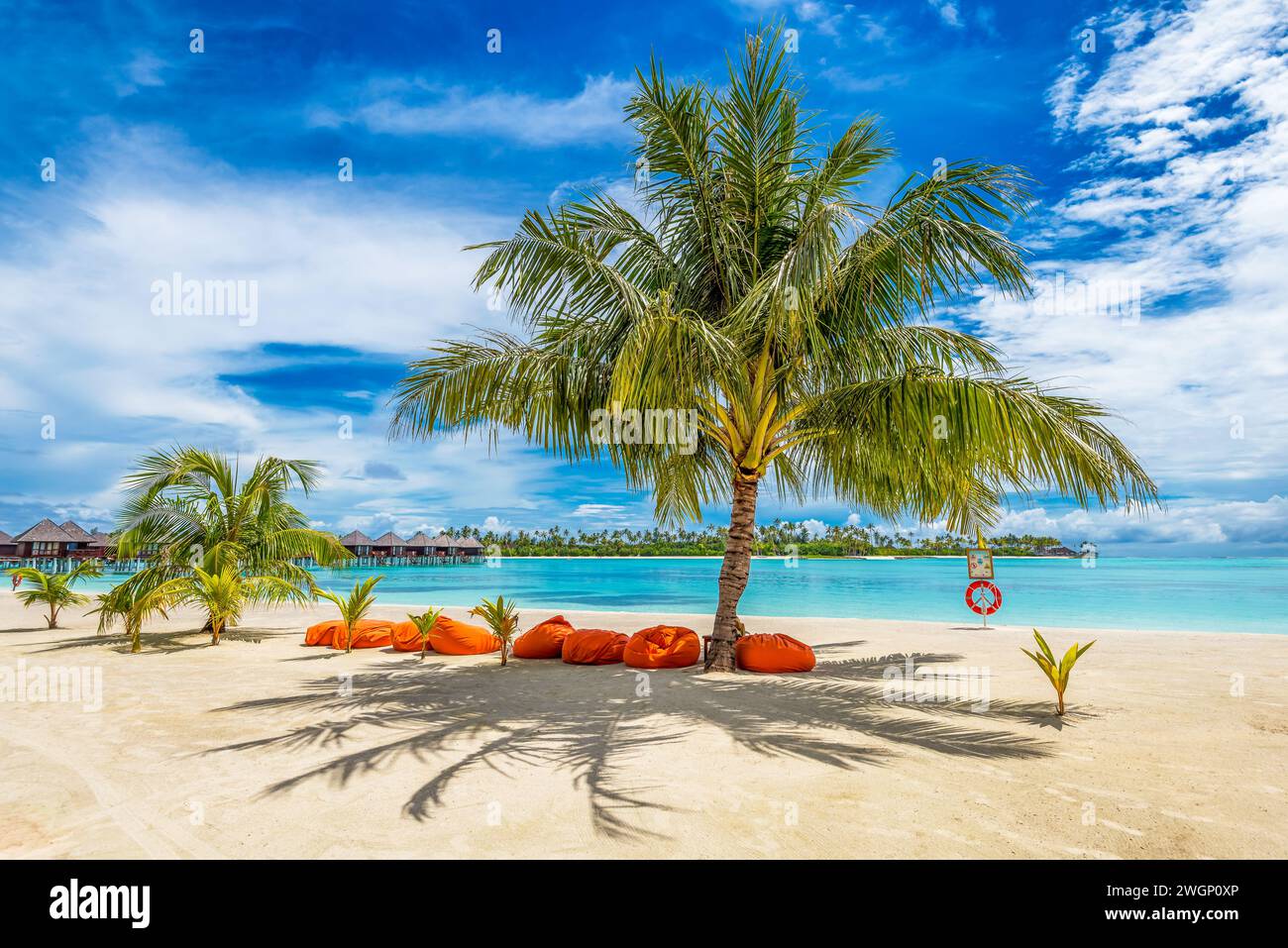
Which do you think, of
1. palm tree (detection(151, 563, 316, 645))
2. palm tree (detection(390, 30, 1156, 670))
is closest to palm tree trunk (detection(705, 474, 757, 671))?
palm tree (detection(390, 30, 1156, 670))

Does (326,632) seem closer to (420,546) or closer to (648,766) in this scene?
(648,766)

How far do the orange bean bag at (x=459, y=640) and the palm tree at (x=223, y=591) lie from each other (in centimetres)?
306

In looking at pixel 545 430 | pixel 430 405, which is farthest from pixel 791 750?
pixel 430 405

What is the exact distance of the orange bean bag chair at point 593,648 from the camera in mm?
8578

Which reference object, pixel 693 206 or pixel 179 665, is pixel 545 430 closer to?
pixel 693 206

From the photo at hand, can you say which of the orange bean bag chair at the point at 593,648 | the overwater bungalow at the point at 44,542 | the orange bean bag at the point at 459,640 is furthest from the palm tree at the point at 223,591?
the overwater bungalow at the point at 44,542

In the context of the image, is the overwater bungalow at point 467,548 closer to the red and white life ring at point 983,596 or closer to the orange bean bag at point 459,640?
the red and white life ring at point 983,596

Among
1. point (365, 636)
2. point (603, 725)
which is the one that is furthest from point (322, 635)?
point (603, 725)

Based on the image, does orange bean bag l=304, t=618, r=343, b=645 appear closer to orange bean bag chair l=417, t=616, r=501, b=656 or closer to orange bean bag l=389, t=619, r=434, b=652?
orange bean bag l=389, t=619, r=434, b=652

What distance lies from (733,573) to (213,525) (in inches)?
384

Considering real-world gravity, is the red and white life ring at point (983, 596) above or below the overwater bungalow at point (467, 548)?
above

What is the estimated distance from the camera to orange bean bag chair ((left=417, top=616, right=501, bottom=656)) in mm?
9430
